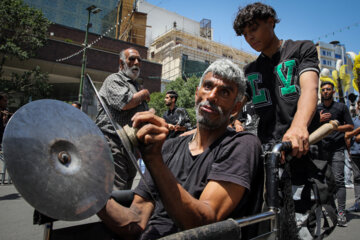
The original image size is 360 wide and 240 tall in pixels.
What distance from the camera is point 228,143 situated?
1.40 metres

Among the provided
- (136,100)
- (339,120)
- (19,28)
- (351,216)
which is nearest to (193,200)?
(136,100)

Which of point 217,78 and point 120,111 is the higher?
point 217,78

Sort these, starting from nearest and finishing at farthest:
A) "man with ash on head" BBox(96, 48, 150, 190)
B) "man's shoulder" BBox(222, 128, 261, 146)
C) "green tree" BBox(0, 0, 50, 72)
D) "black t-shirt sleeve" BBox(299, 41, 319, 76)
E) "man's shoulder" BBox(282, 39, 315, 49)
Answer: "man's shoulder" BBox(222, 128, 261, 146)
"black t-shirt sleeve" BBox(299, 41, 319, 76)
"man's shoulder" BBox(282, 39, 315, 49)
"man with ash on head" BBox(96, 48, 150, 190)
"green tree" BBox(0, 0, 50, 72)

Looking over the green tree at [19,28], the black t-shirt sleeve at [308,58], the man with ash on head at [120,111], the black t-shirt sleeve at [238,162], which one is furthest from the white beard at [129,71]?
the green tree at [19,28]

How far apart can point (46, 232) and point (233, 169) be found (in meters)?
0.84

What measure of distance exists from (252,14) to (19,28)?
20.3m

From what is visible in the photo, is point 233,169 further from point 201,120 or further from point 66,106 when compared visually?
point 66,106

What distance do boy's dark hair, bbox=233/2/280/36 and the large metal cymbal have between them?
4.51 feet

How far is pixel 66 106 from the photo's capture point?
1.04 meters

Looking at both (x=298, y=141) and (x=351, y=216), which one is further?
(x=351, y=216)

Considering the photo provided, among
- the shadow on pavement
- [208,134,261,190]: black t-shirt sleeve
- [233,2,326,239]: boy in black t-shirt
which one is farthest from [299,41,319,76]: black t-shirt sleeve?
the shadow on pavement

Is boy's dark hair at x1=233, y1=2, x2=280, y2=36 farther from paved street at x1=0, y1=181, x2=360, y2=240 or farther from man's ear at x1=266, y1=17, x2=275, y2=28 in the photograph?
paved street at x1=0, y1=181, x2=360, y2=240

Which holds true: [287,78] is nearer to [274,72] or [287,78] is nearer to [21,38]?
[274,72]

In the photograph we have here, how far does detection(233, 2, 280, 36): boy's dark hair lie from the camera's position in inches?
74.2
